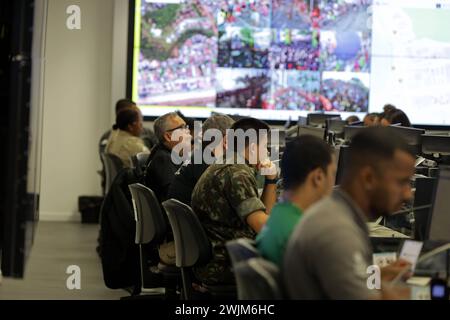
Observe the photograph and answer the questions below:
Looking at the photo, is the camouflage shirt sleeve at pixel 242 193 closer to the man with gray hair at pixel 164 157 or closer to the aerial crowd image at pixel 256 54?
the man with gray hair at pixel 164 157

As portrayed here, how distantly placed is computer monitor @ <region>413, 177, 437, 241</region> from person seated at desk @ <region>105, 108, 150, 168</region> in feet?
12.8

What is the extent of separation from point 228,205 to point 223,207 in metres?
0.03

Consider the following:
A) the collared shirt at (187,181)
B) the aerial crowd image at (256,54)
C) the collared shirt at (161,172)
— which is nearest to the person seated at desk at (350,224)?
the collared shirt at (187,181)

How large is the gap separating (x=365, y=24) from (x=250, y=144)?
7319mm

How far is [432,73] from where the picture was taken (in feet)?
36.9

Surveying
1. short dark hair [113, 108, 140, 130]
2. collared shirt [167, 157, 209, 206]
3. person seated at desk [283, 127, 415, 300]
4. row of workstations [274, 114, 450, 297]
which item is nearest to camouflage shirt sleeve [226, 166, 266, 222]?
row of workstations [274, 114, 450, 297]

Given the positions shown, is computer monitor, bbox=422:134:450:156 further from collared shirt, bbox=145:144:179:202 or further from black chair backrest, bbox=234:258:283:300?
black chair backrest, bbox=234:258:283:300

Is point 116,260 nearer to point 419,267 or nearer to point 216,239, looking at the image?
point 216,239

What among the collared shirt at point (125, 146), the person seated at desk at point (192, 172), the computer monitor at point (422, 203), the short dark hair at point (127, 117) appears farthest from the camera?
the short dark hair at point (127, 117)

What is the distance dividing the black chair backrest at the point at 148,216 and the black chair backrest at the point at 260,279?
265 cm

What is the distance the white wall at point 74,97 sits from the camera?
1120cm

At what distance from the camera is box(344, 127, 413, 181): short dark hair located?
2441 mm

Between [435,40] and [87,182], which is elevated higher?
[435,40]
